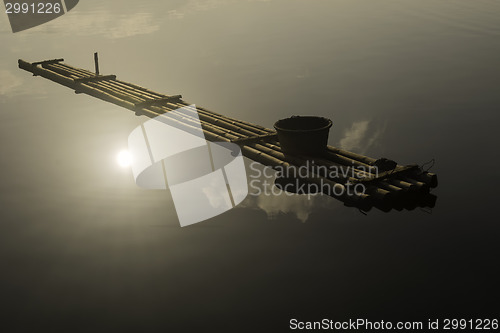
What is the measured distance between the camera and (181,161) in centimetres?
1188

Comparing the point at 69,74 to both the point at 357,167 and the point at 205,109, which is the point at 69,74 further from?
the point at 357,167

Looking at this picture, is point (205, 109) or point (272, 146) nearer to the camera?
point (272, 146)

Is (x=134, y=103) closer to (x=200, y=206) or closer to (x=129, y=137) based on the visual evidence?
(x=129, y=137)

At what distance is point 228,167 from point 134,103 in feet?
17.3

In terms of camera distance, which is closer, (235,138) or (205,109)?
(235,138)

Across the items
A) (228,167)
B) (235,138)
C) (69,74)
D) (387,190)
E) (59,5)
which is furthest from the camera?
(59,5)

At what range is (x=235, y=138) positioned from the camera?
13156mm

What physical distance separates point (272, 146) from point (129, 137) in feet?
11.3

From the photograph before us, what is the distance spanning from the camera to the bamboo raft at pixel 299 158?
32.9 ft

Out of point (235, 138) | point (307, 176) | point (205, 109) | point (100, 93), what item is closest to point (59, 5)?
point (100, 93)

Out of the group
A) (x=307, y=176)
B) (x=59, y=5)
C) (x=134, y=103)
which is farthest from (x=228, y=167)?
(x=59, y=5)

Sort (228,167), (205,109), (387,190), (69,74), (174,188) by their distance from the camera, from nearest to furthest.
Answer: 1. (387,190)
2. (174,188)
3. (228,167)
4. (205,109)
5. (69,74)

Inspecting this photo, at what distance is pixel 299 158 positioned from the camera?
1163cm

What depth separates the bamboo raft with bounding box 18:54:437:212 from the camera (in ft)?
32.9
